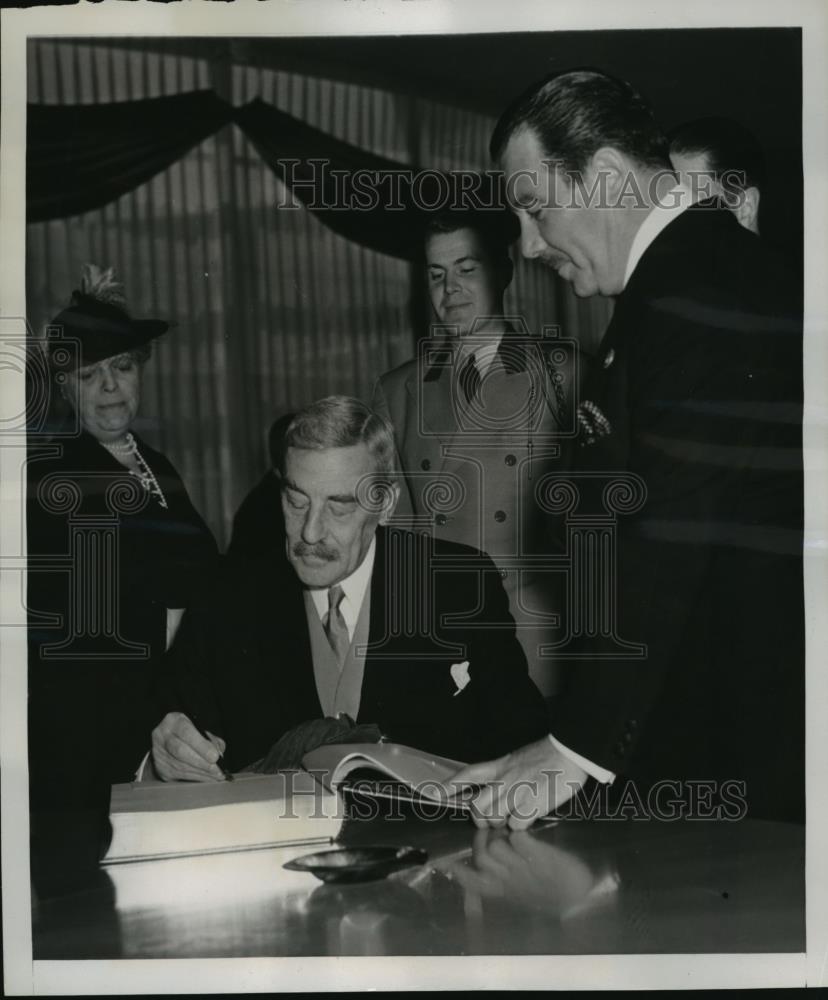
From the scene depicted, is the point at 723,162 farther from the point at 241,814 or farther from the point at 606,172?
the point at 241,814

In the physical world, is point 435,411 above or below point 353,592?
above

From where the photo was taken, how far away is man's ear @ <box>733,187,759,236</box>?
5.30 feet

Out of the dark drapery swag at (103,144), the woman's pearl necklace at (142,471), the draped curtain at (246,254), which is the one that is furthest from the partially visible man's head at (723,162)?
the woman's pearl necklace at (142,471)

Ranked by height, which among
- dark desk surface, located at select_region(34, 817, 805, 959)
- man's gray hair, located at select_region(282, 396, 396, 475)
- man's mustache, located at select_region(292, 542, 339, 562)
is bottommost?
dark desk surface, located at select_region(34, 817, 805, 959)

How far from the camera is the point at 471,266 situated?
1613mm

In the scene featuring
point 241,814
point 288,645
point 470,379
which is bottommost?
point 241,814

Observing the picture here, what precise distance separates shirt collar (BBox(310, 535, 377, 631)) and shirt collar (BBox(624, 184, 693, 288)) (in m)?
0.60

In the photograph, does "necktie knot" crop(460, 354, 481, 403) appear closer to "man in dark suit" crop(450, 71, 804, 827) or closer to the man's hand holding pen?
"man in dark suit" crop(450, 71, 804, 827)

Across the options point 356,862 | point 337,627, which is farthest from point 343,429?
point 356,862

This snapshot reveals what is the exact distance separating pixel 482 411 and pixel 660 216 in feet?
1.38

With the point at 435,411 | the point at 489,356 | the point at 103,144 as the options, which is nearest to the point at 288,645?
the point at 435,411

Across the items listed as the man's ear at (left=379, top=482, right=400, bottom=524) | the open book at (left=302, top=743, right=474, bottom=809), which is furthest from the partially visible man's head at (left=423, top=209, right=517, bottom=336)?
the open book at (left=302, top=743, right=474, bottom=809)

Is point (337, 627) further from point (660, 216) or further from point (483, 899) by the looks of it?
point (660, 216)

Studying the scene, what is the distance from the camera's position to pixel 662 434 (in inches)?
62.6
